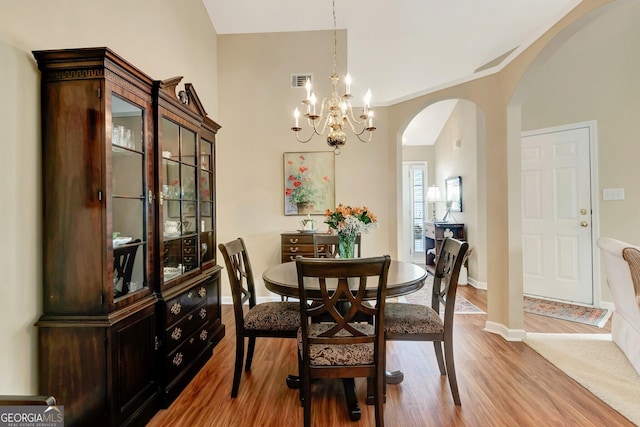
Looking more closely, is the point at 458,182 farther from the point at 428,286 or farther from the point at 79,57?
the point at 79,57

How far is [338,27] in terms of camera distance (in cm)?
395

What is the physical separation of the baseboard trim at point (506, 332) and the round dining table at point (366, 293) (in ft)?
4.41

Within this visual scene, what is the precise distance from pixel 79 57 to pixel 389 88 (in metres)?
4.79

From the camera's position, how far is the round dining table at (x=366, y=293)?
5.58 feet

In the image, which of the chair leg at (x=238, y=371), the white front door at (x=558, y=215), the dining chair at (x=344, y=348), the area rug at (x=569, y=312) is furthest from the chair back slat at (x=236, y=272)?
the white front door at (x=558, y=215)

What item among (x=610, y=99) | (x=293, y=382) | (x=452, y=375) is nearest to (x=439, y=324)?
(x=452, y=375)

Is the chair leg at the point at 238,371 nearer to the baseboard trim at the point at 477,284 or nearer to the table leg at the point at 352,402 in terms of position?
the table leg at the point at 352,402

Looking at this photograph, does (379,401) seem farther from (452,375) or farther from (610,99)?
(610,99)

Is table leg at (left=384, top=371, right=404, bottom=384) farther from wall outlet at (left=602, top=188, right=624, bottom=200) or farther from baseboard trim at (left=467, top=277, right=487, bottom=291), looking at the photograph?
wall outlet at (left=602, top=188, right=624, bottom=200)

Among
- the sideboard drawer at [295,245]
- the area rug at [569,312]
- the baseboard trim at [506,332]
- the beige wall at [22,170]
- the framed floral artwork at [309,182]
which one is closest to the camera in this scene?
the beige wall at [22,170]

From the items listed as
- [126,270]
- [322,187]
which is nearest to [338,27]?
[322,187]

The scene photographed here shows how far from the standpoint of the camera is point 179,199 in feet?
7.51

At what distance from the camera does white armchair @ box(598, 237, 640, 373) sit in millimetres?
2119

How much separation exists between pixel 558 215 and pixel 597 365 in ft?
6.70
